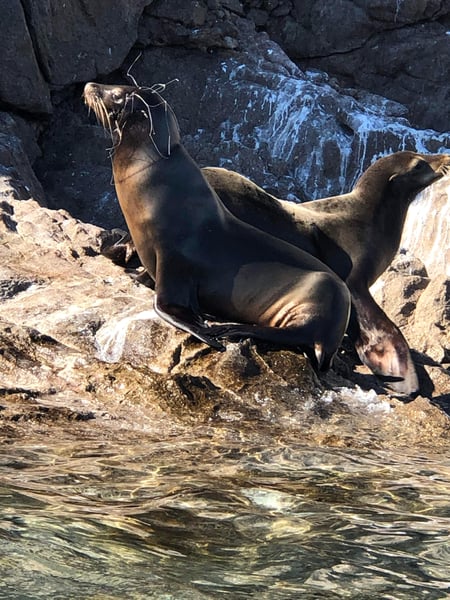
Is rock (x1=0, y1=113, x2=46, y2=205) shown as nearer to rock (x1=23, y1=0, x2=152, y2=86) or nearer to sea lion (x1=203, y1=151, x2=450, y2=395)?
rock (x1=23, y1=0, x2=152, y2=86)

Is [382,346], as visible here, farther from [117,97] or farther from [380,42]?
[380,42]

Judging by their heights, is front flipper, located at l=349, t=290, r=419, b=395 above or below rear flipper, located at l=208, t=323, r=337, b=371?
below

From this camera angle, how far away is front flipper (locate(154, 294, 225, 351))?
16.5 ft

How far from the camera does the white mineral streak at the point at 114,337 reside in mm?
5090

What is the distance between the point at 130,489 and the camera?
318cm

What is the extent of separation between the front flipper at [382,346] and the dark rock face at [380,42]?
1507 centimetres

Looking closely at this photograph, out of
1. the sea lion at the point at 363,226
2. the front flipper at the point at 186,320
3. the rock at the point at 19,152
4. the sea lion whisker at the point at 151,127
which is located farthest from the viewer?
the rock at the point at 19,152

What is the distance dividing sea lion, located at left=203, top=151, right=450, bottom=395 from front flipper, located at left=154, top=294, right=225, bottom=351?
1.20m

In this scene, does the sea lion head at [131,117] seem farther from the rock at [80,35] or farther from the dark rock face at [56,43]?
the rock at [80,35]

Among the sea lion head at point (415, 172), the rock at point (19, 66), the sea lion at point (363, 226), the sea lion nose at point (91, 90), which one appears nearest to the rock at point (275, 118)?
the rock at point (19, 66)

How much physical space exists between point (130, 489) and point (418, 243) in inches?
368

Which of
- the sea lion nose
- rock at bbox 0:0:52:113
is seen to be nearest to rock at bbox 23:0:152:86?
rock at bbox 0:0:52:113

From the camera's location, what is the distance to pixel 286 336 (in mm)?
5281

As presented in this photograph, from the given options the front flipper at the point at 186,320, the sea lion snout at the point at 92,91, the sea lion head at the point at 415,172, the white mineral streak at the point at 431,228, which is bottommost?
the white mineral streak at the point at 431,228
